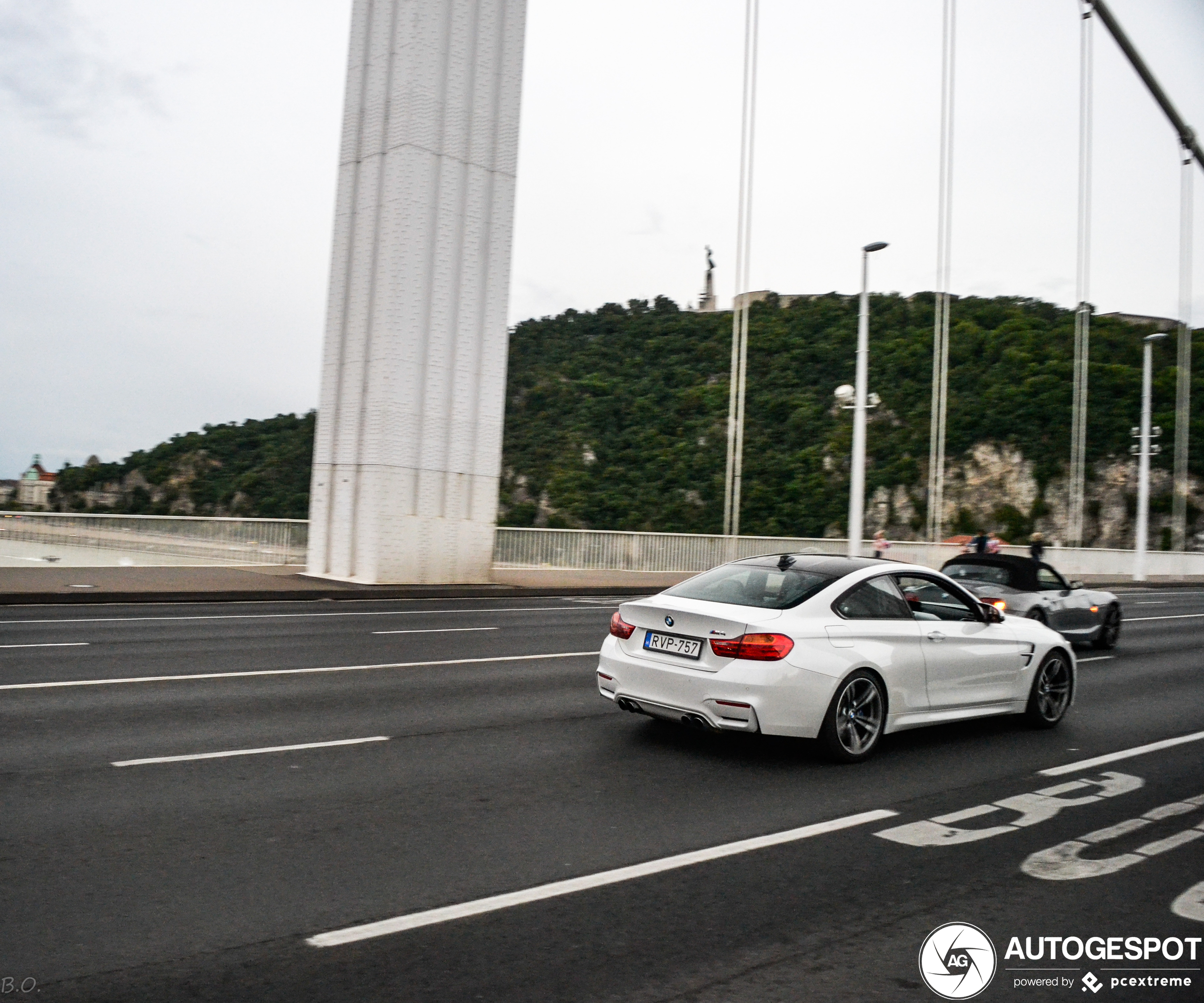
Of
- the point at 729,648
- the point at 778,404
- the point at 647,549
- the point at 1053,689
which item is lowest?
the point at 1053,689

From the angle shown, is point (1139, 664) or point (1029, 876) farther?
point (1139, 664)

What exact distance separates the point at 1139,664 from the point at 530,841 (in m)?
11.6

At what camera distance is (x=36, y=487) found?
55.0 metres

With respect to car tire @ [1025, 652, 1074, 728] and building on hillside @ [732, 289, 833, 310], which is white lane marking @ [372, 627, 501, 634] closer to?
car tire @ [1025, 652, 1074, 728]

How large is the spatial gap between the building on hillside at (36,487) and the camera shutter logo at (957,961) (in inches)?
1882

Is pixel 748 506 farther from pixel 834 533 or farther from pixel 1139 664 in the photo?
pixel 1139 664

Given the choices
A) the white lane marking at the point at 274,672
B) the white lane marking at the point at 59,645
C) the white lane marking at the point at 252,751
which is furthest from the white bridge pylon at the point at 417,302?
the white lane marking at the point at 252,751

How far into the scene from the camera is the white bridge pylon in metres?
24.2

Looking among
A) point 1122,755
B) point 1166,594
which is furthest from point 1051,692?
point 1166,594

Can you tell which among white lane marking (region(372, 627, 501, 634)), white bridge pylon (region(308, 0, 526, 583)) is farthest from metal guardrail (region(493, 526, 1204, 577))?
white lane marking (region(372, 627, 501, 634))

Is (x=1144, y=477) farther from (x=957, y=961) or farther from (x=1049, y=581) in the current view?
(x=957, y=961)

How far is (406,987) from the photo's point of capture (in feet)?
12.1

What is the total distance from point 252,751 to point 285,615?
10.3 m

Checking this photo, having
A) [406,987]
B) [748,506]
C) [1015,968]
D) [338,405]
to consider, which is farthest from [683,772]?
[748,506]
